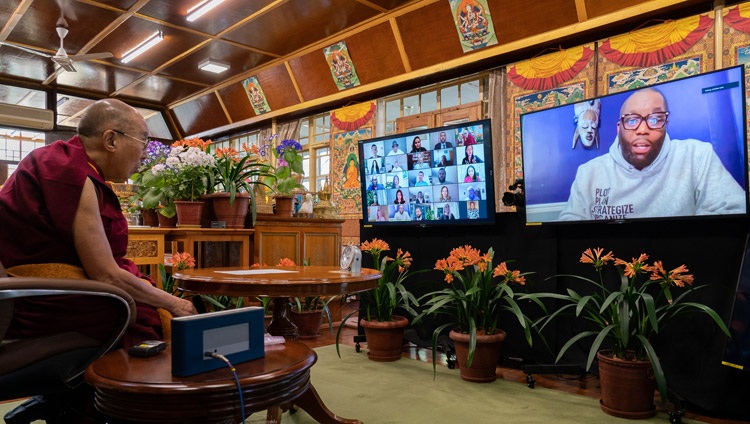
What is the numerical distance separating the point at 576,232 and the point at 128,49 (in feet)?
20.7

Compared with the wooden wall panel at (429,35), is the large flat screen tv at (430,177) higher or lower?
lower

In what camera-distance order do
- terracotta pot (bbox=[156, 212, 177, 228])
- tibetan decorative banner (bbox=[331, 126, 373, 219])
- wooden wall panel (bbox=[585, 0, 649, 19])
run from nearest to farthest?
1. terracotta pot (bbox=[156, 212, 177, 228])
2. wooden wall panel (bbox=[585, 0, 649, 19])
3. tibetan decorative banner (bbox=[331, 126, 373, 219])

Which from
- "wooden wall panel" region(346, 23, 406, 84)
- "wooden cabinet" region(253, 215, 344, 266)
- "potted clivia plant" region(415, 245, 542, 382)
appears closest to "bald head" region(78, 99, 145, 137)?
"potted clivia plant" region(415, 245, 542, 382)

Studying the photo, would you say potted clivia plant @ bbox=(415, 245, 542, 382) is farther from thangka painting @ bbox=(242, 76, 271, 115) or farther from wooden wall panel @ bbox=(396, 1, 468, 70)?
thangka painting @ bbox=(242, 76, 271, 115)

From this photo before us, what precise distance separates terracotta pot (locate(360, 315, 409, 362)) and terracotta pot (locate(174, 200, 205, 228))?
1.40m

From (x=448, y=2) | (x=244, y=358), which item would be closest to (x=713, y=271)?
(x=244, y=358)

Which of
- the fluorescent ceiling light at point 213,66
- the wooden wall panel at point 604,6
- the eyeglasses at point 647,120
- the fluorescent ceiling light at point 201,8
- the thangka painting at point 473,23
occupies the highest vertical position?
the fluorescent ceiling light at point 201,8

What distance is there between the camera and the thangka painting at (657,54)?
12.2 feet

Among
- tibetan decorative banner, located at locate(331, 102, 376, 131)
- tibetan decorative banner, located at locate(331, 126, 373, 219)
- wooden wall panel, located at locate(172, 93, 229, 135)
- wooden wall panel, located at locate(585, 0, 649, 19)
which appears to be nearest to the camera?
wooden wall panel, located at locate(585, 0, 649, 19)

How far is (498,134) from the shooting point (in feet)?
16.2

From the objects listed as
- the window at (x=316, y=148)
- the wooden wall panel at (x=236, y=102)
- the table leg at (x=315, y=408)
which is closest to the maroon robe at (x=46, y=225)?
the table leg at (x=315, y=408)

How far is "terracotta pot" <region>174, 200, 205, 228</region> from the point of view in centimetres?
344

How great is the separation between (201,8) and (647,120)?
4.70 m

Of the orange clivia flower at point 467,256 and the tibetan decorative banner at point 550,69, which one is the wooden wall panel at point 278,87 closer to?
the tibetan decorative banner at point 550,69
